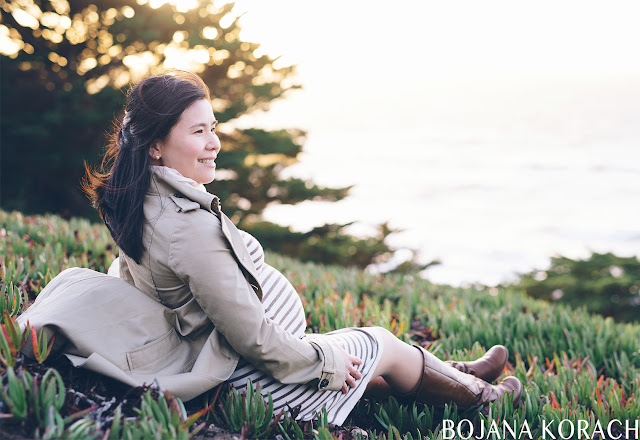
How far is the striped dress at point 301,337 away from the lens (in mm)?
2279

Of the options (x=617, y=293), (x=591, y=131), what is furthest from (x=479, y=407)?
(x=591, y=131)

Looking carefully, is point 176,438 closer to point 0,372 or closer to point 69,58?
point 0,372

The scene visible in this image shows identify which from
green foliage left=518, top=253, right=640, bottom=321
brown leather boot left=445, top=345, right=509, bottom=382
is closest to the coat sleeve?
brown leather boot left=445, top=345, right=509, bottom=382

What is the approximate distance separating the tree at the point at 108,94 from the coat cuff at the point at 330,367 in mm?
10034

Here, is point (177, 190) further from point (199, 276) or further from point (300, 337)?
point (300, 337)

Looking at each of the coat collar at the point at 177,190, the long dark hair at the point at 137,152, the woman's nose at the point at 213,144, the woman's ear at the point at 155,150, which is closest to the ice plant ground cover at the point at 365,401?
the long dark hair at the point at 137,152

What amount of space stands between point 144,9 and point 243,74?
8.15 feet

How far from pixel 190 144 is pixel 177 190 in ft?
0.79

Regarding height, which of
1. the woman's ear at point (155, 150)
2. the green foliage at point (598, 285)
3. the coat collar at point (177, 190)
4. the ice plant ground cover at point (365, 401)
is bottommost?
the green foliage at point (598, 285)

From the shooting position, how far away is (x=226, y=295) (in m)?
1.97

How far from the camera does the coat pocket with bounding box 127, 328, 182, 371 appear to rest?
6.77 ft

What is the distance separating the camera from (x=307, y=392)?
2.27m

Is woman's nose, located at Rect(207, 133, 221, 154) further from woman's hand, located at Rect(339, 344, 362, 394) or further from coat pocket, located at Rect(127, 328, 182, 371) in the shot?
woman's hand, located at Rect(339, 344, 362, 394)

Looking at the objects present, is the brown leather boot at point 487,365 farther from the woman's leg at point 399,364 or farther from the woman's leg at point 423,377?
the woman's leg at point 399,364
